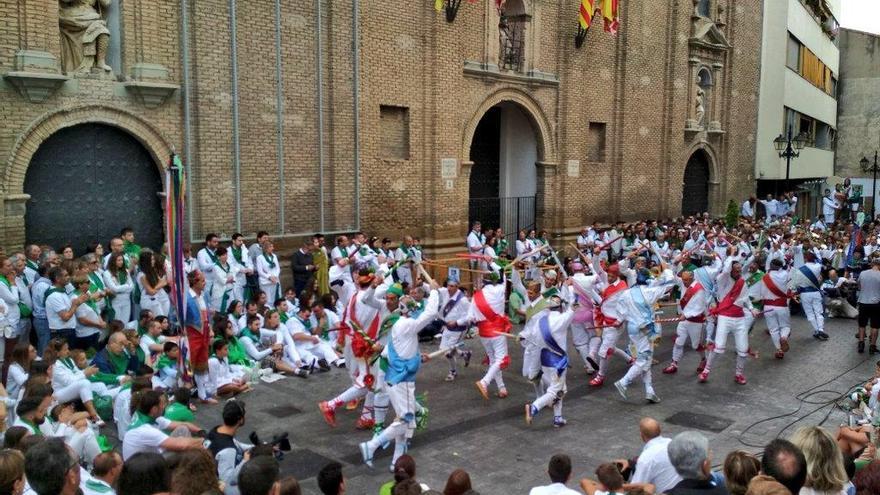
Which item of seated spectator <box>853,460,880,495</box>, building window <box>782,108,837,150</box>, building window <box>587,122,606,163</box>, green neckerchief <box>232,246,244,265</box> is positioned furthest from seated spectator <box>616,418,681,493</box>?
building window <box>782,108,837,150</box>

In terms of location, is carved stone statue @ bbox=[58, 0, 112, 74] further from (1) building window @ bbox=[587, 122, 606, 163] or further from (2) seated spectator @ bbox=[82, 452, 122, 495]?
(1) building window @ bbox=[587, 122, 606, 163]

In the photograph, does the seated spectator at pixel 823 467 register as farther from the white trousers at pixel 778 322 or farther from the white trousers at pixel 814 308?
the white trousers at pixel 814 308

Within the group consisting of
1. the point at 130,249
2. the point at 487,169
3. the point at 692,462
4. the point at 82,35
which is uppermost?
the point at 82,35

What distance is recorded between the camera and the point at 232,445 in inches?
267

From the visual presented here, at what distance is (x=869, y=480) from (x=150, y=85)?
42.9 feet

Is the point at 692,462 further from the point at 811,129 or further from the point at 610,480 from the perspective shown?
the point at 811,129

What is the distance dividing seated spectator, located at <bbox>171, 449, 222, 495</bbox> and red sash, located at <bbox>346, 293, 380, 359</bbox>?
514 cm

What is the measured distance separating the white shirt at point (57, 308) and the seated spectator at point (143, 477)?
7184 mm

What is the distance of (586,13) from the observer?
73.9 ft

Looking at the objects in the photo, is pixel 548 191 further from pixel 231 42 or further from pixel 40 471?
pixel 40 471

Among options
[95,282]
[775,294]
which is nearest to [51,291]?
[95,282]

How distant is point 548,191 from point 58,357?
16.7m

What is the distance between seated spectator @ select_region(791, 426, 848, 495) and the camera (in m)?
5.14

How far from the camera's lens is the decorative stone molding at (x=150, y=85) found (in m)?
14.4
